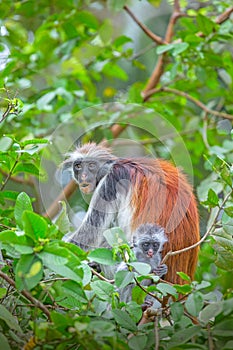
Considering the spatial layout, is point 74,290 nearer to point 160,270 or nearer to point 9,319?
point 9,319

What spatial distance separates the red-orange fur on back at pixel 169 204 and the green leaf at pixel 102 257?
54cm

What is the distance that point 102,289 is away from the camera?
1.32 m

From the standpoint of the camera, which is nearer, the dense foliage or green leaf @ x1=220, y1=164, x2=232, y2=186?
the dense foliage

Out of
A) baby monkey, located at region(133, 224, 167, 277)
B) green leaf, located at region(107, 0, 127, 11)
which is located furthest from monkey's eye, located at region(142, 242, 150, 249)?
green leaf, located at region(107, 0, 127, 11)

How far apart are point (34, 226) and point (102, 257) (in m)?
0.20

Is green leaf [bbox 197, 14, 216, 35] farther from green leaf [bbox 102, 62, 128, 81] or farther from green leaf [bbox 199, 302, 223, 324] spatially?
green leaf [bbox 199, 302, 223, 324]

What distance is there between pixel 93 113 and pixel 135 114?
26 centimetres

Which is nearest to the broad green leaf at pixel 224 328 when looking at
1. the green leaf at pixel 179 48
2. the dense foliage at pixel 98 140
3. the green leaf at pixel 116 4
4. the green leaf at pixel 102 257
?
the dense foliage at pixel 98 140

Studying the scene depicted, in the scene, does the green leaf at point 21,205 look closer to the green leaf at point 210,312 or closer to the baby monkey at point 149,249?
the green leaf at point 210,312

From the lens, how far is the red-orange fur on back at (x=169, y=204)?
187cm

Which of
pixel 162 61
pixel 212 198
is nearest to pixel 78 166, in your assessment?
pixel 212 198

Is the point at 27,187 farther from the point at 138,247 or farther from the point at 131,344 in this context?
the point at 131,344

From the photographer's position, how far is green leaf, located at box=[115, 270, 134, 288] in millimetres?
1271

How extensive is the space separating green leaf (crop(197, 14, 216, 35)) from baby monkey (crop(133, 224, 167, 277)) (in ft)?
3.46
